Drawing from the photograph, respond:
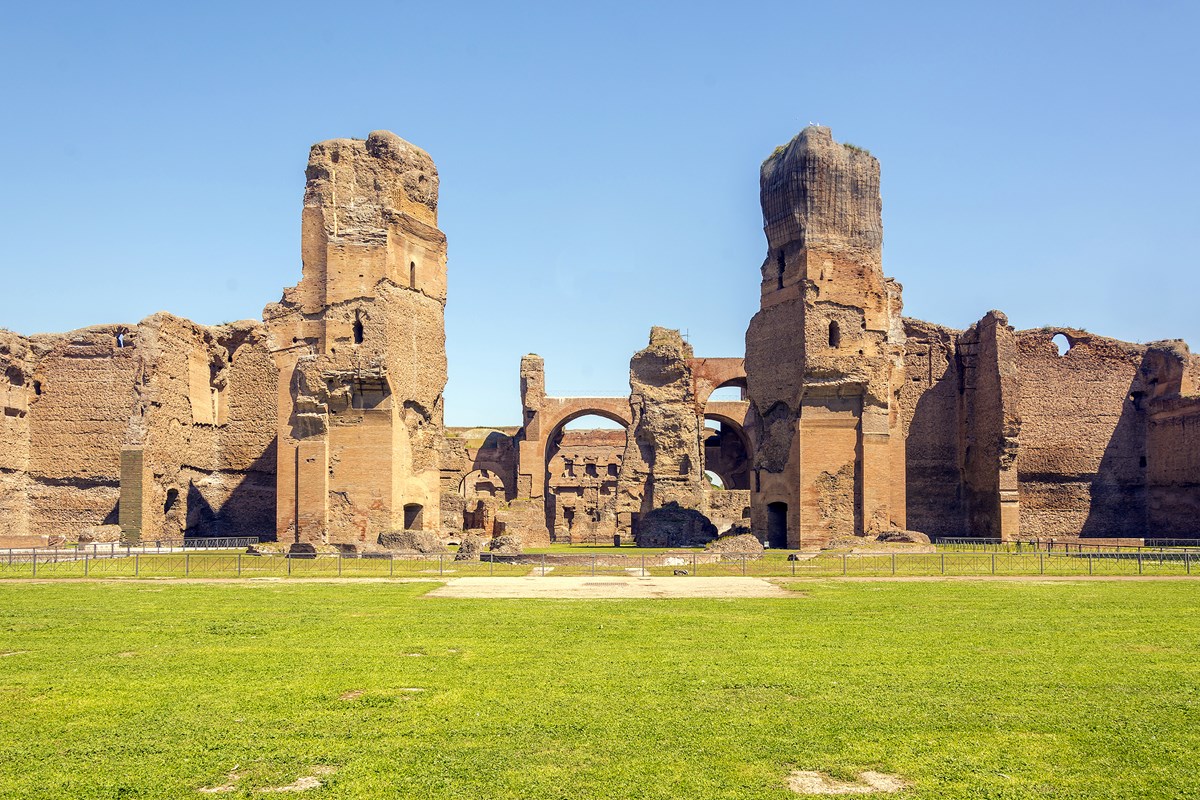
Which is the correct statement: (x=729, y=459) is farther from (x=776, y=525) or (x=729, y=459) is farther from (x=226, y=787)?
(x=226, y=787)

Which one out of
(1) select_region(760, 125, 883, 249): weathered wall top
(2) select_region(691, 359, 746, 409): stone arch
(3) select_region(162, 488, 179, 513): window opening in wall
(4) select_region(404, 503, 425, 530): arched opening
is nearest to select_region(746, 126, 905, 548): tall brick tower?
(1) select_region(760, 125, 883, 249): weathered wall top

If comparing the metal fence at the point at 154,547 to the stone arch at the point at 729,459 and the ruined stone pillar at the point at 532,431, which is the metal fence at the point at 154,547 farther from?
the stone arch at the point at 729,459

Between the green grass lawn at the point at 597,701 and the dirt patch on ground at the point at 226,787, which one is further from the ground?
the dirt patch on ground at the point at 226,787

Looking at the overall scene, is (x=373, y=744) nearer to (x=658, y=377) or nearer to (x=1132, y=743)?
(x=1132, y=743)

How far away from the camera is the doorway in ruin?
4091 cm

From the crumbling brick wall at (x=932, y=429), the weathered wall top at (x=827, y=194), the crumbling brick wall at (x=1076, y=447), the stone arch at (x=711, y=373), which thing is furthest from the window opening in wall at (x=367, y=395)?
the crumbling brick wall at (x=1076, y=447)

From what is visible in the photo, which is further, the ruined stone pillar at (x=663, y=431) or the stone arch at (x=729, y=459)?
the stone arch at (x=729, y=459)

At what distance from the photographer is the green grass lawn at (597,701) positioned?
18.9 ft

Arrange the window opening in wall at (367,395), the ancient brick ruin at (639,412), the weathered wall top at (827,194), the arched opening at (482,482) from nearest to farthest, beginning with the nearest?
1. the window opening in wall at (367,395)
2. the ancient brick ruin at (639,412)
3. the weathered wall top at (827,194)
4. the arched opening at (482,482)

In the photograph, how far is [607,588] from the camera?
16.9m

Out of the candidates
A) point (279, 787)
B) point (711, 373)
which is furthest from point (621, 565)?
point (711, 373)

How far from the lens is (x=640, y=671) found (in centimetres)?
870

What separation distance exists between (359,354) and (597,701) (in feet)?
67.2

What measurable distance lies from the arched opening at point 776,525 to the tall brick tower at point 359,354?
33.3 ft
